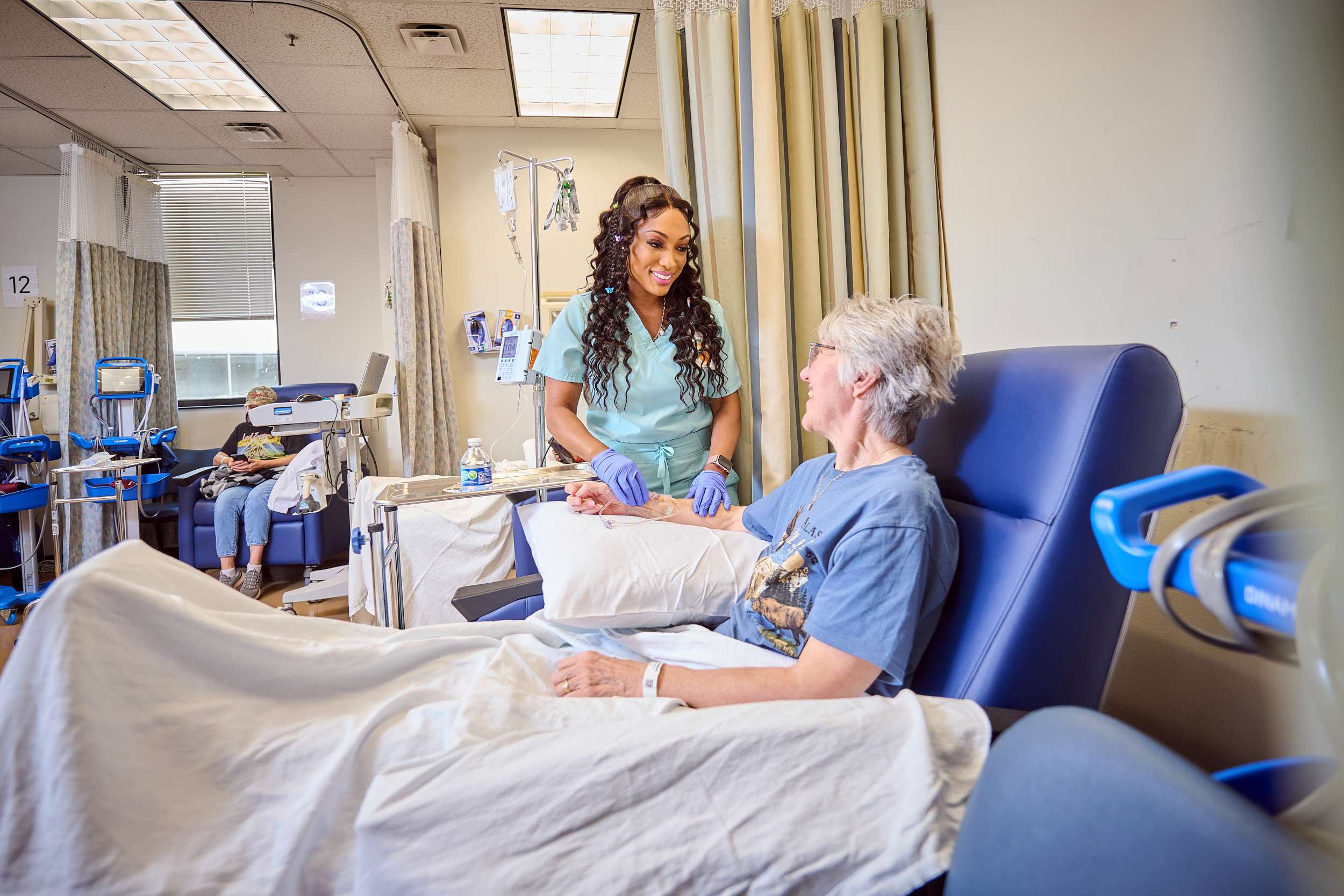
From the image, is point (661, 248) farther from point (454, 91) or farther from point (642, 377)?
point (454, 91)

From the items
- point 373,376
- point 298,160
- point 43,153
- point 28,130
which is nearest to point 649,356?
point 373,376

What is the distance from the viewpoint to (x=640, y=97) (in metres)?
4.02

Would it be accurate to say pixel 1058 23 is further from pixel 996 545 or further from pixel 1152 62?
pixel 996 545

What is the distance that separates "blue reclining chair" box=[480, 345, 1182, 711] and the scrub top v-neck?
938 millimetres

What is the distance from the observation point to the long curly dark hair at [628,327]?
1787 mm

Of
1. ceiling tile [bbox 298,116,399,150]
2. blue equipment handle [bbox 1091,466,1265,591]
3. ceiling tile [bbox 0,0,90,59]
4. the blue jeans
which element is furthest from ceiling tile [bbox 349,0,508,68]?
blue equipment handle [bbox 1091,466,1265,591]

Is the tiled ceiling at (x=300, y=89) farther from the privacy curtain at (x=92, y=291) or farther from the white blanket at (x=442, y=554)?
→ the white blanket at (x=442, y=554)

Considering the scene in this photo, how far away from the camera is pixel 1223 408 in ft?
3.10

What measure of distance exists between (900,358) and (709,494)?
2.03ft

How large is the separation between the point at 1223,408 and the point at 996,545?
343 mm

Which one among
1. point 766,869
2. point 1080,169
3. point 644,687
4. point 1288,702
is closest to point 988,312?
point 1080,169

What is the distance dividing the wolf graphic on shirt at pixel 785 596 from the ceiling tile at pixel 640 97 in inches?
124

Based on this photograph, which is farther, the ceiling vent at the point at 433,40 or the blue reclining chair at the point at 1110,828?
the ceiling vent at the point at 433,40

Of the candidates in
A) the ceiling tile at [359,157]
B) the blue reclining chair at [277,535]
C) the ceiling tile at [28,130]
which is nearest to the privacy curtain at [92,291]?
the ceiling tile at [28,130]
